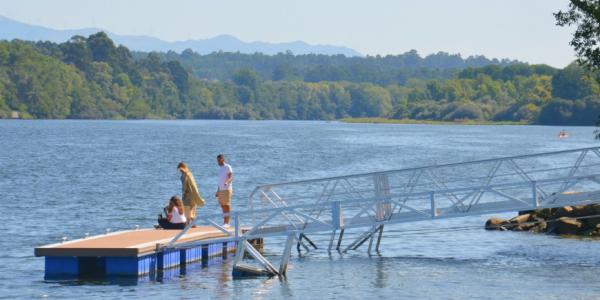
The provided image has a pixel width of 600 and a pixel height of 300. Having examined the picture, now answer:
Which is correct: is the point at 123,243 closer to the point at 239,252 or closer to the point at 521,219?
the point at 239,252

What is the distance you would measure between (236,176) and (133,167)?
12.4 m

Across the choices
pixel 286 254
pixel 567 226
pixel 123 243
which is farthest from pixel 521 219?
pixel 123 243

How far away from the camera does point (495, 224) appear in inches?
1697

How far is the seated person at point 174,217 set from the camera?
33.9 metres

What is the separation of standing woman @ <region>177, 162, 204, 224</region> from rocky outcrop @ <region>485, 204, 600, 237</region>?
10255 millimetres

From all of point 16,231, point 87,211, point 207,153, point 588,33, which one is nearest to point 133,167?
point 207,153

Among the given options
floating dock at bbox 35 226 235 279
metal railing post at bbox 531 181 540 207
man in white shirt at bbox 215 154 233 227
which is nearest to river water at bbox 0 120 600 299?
floating dock at bbox 35 226 235 279

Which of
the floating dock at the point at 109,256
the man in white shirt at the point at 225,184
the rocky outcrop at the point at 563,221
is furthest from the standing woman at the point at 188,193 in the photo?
the rocky outcrop at the point at 563,221

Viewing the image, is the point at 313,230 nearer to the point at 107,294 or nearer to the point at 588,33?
the point at 107,294

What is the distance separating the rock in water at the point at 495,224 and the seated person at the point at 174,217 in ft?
41.1

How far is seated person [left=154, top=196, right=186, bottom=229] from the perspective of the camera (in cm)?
3394

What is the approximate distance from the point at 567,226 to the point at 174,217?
1297 cm

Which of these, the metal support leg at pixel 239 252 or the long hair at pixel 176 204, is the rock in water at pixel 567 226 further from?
the metal support leg at pixel 239 252

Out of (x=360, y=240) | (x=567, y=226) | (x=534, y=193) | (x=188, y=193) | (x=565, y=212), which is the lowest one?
(x=360, y=240)
